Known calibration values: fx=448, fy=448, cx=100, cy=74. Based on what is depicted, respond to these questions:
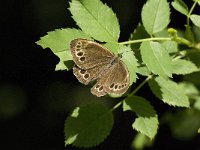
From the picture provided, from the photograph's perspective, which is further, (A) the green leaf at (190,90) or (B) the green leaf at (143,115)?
(A) the green leaf at (190,90)

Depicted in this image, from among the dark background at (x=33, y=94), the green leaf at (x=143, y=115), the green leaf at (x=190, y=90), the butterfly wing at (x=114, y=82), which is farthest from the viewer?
the dark background at (x=33, y=94)

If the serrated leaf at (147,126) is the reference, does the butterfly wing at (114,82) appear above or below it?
above

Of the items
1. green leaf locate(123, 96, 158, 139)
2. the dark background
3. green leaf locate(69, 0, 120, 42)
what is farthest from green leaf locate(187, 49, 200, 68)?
the dark background

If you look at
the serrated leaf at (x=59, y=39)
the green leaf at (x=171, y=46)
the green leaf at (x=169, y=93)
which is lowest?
the green leaf at (x=169, y=93)

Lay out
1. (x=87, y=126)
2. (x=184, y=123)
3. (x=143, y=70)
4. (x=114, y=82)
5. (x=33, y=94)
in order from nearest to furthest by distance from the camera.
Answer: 1. (x=114, y=82)
2. (x=143, y=70)
3. (x=87, y=126)
4. (x=184, y=123)
5. (x=33, y=94)

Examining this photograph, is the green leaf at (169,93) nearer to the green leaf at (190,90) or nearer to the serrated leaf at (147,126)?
the serrated leaf at (147,126)

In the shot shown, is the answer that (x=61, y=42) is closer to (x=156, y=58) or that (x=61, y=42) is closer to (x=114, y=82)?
(x=114, y=82)

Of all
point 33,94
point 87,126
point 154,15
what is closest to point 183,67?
point 154,15

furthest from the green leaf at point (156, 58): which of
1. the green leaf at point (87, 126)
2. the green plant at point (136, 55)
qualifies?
the green leaf at point (87, 126)

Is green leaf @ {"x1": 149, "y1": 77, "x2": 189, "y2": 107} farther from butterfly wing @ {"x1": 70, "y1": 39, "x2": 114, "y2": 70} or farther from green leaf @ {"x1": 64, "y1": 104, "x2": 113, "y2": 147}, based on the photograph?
butterfly wing @ {"x1": 70, "y1": 39, "x2": 114, "y2": 70}
